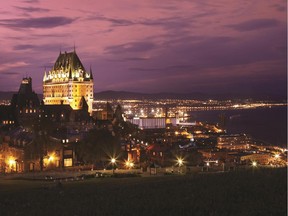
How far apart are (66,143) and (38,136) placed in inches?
210

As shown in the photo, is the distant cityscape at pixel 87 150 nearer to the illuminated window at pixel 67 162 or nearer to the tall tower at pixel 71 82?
the illuminated window at pixel 67 162

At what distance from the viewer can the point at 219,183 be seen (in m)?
20.6

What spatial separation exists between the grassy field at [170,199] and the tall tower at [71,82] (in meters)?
101

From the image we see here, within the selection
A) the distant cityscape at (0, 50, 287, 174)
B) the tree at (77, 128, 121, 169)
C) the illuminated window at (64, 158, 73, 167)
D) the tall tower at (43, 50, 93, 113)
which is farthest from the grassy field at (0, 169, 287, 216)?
the tall tower at (43, 50, 93, 113)

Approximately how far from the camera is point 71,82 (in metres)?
123

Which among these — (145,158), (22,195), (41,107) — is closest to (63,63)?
(41,107)

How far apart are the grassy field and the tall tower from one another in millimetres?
100834

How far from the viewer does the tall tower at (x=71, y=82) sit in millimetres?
123113

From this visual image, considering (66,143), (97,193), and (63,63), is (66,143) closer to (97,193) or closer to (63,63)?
(97,193)

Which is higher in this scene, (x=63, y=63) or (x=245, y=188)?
(x=63, y=63)

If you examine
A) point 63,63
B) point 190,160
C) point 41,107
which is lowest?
point 190,160

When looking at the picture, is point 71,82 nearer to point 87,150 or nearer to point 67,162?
point 67,162

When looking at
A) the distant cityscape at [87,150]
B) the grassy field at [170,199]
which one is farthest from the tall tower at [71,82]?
the grassy field at [170,199]

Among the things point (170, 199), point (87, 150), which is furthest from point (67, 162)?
point (170, 199)
